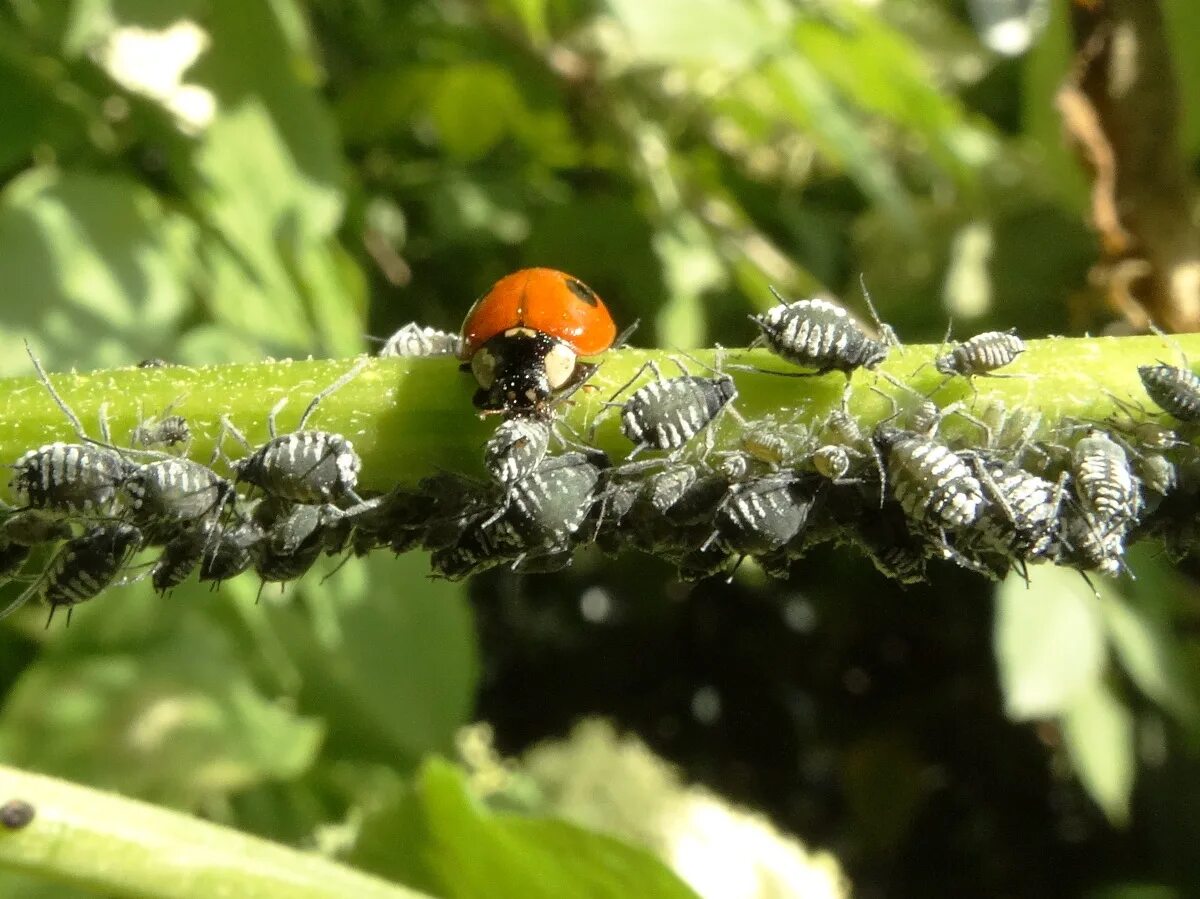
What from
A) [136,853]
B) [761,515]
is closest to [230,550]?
[136,853]

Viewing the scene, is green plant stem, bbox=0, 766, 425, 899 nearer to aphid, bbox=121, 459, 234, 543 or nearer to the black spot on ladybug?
aphid, bbox=121, 459, 234, 543

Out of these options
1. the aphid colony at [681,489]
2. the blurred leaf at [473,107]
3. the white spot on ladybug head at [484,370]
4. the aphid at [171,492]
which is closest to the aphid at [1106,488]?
the aphid colony at [681,489]

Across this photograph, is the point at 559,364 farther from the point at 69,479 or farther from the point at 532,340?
the point at 69,479

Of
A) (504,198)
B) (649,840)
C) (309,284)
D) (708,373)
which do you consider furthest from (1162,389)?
(504,198)

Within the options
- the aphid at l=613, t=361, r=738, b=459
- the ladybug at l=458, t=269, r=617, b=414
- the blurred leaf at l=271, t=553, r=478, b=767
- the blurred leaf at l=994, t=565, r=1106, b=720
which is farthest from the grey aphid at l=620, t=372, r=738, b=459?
the blurred leaf at l=994, t=565, r=1106, b=720

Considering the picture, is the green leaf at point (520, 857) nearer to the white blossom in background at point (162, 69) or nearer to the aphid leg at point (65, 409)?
the aphid leg at point (65, 409)

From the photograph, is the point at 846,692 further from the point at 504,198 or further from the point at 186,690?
the point at 186,690
